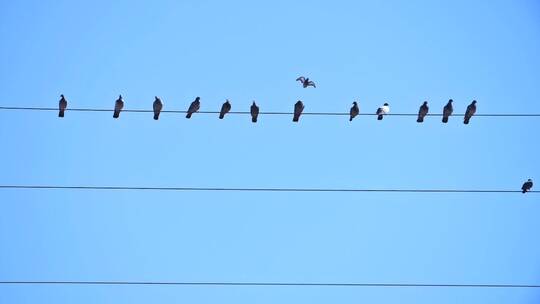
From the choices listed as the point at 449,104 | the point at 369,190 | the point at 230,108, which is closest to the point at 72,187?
the point at 369,190

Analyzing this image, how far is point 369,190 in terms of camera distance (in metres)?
23.0

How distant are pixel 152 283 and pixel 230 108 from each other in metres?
7.99

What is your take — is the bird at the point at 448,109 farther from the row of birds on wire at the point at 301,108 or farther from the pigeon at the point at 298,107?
the pigeon at the point at 298,107

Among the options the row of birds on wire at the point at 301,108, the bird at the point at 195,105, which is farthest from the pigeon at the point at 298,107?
the bird at the point at 195,105

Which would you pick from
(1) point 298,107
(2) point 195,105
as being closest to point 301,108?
(1) point 298,107

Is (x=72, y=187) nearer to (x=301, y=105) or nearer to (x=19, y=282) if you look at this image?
(x=19, y=282)

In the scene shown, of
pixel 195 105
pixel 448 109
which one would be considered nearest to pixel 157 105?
pixel 195 105

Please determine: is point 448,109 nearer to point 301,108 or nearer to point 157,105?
point 301,108

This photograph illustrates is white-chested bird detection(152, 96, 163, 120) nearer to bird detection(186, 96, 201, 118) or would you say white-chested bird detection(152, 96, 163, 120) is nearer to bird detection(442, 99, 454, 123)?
bird detection(186, 96, 201, 118)

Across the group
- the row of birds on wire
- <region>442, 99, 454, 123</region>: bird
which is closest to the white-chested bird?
the row of birds on wire

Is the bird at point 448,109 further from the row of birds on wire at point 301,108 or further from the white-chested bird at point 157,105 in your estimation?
the white-chested bird at point 157,105

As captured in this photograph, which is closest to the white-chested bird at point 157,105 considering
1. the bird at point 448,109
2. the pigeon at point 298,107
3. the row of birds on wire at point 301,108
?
the row of birds on wire at point 301,108

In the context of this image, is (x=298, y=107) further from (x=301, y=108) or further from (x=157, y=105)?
(x=157, y=105)

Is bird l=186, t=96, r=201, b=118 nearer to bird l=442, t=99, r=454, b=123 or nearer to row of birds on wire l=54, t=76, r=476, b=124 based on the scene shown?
row of birds on wire l=54, t=76, r=476, b=124
